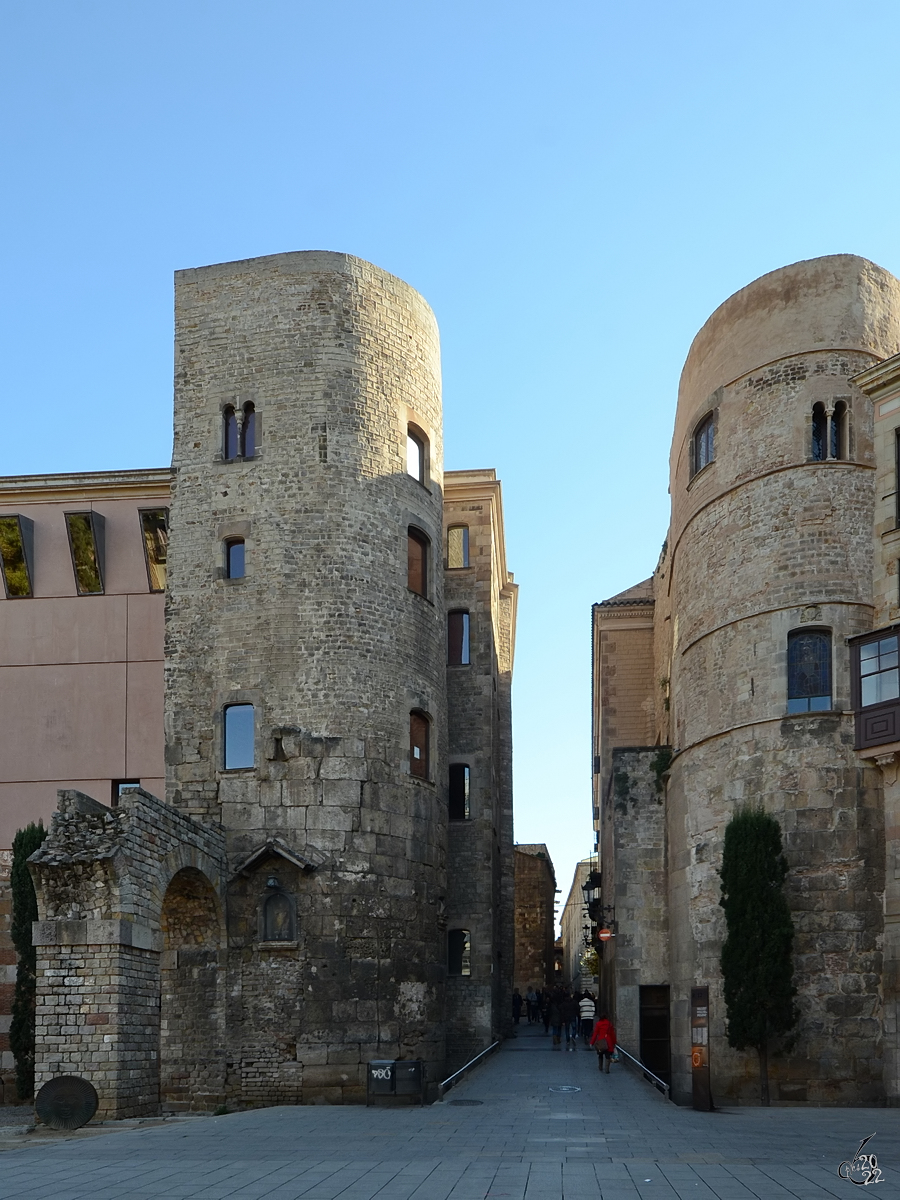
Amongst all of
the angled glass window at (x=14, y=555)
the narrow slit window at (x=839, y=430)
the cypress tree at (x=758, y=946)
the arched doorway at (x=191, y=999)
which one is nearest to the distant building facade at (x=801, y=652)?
the narrow slit window at (x=839, y=430)

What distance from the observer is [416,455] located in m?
29.7

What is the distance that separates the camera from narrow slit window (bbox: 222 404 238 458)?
91.9ft

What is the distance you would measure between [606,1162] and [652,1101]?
9.12 metres

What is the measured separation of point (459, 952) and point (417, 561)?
1104 centimetres

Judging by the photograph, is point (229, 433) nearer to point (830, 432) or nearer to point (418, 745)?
point (418, 745)

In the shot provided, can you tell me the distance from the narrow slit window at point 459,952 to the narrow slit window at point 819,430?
15268 mm

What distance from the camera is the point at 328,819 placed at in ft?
84.4

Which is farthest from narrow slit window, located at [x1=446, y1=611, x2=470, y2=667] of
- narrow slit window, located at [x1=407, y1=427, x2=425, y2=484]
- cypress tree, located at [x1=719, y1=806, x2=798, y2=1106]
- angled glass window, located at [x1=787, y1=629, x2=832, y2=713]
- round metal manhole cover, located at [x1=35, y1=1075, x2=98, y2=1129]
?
round metal manhole cover, located at [x1=35, y1=1075, x2=98, y2=1129]

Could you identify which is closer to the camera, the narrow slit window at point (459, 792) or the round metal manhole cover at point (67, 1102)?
the round metal manhole cover at point (67, 1102)

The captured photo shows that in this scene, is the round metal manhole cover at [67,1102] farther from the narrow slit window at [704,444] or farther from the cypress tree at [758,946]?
the narrow slit window at [704,444]

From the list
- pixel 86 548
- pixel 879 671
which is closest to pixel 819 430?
pixel 879 671

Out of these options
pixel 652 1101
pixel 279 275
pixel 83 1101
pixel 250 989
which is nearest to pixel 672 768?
pixel 652 1101

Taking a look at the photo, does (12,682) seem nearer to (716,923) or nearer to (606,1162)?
(716,923)

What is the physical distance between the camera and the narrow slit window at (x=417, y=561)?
28.9 meters
